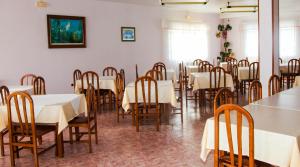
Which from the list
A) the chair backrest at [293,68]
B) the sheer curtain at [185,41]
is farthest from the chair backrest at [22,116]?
the sheer curtain at [185,41]

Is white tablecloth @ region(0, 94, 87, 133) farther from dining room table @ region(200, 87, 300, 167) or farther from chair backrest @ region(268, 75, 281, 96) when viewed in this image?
chair backrest @ region(268, 75, 281, 96)

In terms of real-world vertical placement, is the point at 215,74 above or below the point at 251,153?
above

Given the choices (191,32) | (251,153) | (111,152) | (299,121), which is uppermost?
(191,32)

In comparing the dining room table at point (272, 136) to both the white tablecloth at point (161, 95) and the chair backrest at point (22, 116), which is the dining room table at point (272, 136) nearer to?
the chair backrest at point (22, 116)

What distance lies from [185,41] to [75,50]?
167 inches

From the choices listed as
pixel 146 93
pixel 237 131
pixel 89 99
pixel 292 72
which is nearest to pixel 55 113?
pixel 89 99

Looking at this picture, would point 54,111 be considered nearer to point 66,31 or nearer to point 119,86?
point 119,86

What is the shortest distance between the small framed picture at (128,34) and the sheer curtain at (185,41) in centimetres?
128

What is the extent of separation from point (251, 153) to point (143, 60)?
7358 millimetres

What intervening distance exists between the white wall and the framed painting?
125 mm

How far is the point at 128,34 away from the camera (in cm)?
895

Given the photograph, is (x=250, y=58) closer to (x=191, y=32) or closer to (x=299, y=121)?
(x=191, y=32)

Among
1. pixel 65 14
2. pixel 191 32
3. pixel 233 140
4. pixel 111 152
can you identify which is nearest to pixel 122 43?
pixel 65 14

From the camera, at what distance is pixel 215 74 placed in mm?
6293
